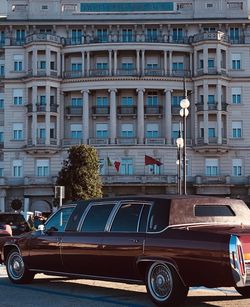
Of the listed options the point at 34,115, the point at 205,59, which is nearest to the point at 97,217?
the point at 34,115

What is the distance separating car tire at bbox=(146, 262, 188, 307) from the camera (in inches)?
366

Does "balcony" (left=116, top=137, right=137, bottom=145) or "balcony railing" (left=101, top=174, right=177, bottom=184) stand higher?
"balcony" (left=116, top=137, right=137, bottom=145)

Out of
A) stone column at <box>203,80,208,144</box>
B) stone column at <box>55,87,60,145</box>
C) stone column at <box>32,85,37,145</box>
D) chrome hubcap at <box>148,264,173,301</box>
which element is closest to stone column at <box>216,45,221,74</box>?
stone column at <box>203,80,208,144</box>

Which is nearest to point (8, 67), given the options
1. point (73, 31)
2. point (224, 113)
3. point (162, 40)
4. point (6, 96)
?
point (6, 96)

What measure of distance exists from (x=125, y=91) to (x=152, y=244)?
5751 cm

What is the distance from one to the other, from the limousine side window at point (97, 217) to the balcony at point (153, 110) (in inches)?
2174

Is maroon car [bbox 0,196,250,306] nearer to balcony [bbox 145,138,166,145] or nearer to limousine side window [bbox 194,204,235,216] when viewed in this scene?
limousine side window [bbox 194,204,235,216]

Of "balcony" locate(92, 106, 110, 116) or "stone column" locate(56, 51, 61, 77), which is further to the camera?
"balcony" locate(92, 106, 110, 116)

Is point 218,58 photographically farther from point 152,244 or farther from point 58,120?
point 152,244

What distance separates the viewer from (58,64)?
66.1 metres

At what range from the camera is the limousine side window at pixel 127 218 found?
1027cm

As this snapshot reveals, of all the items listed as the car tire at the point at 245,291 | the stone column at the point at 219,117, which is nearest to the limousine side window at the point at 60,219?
the car tire at the point at 245,291

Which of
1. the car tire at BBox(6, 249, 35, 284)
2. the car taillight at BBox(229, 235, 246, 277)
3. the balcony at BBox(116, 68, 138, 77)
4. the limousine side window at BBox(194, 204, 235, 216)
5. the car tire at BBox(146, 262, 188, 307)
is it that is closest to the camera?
the car taillight at BBox(229, 235, 246, 277)

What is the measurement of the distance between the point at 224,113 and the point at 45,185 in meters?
19.3
